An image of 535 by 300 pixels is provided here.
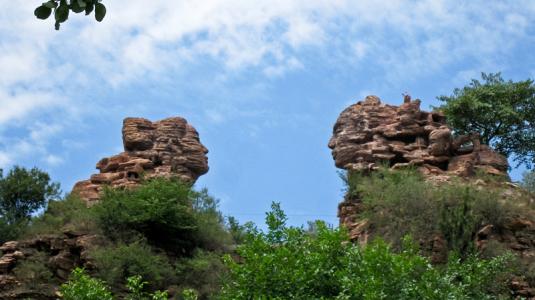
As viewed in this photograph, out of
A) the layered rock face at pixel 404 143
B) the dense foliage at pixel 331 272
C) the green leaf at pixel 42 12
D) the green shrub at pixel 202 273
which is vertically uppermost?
the layered rock face at pixel 404 143

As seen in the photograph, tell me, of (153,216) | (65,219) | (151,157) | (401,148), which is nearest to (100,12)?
(153,216)

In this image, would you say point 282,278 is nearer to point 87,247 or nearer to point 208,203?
point 87,247

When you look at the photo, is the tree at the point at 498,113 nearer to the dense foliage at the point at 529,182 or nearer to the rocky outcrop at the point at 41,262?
the dense foliage at the point at 529,182

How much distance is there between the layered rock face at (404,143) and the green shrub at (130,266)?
806cm

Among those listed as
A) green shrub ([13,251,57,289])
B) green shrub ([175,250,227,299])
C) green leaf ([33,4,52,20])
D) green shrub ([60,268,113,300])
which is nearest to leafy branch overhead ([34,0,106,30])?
green leaf ([33,4,52,20])

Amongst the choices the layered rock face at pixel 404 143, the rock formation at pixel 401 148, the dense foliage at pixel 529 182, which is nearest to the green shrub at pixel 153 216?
the rock formation at pixel 401 148

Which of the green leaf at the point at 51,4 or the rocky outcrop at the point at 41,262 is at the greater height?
the rocky outcrop at the point at 41,262

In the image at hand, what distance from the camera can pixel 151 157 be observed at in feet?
128

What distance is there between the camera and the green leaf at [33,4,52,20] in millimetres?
6922

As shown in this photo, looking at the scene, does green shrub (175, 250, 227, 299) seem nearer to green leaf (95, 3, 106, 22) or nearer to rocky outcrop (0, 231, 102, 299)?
rocky outcrop (0, 231, 102, 299)

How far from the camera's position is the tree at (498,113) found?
39531mm

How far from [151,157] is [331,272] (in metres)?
19.8

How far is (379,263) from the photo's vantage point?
1952 centimetres

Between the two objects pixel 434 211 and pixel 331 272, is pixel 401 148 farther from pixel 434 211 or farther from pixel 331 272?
pixel 331 272
